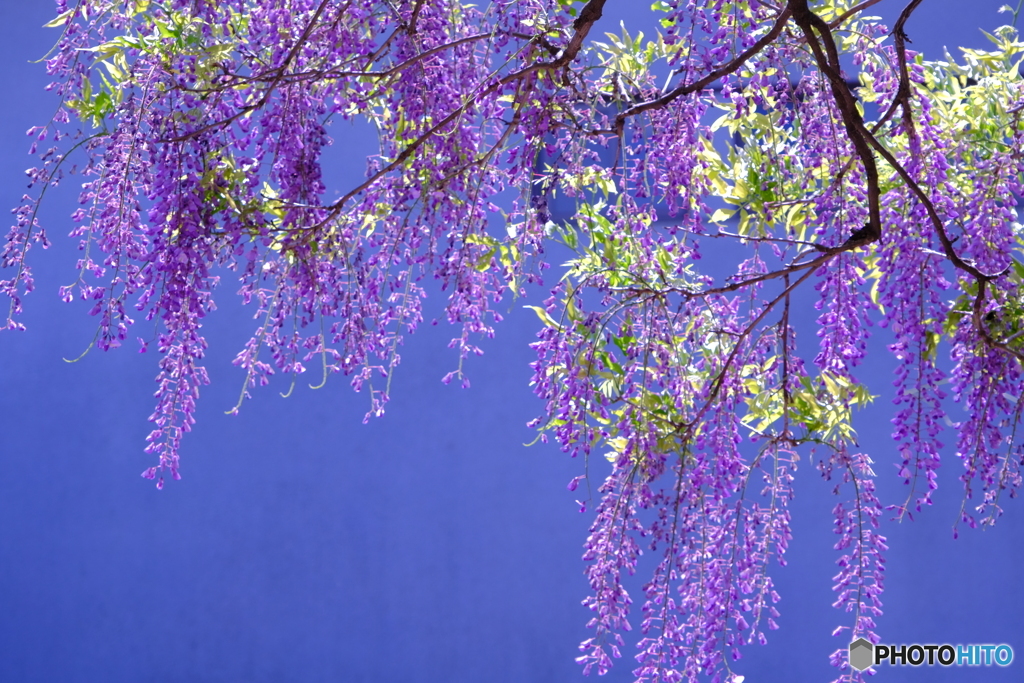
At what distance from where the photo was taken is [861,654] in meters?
2.53

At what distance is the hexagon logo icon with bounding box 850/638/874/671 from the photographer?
2.43 m

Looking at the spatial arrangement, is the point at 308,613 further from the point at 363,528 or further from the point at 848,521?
the point at 848,521

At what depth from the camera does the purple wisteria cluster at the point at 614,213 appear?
1.92 metres

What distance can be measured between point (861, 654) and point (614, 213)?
4.02 feet

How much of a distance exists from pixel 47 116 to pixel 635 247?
136 inches

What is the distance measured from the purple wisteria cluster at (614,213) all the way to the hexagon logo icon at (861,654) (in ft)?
0.68
